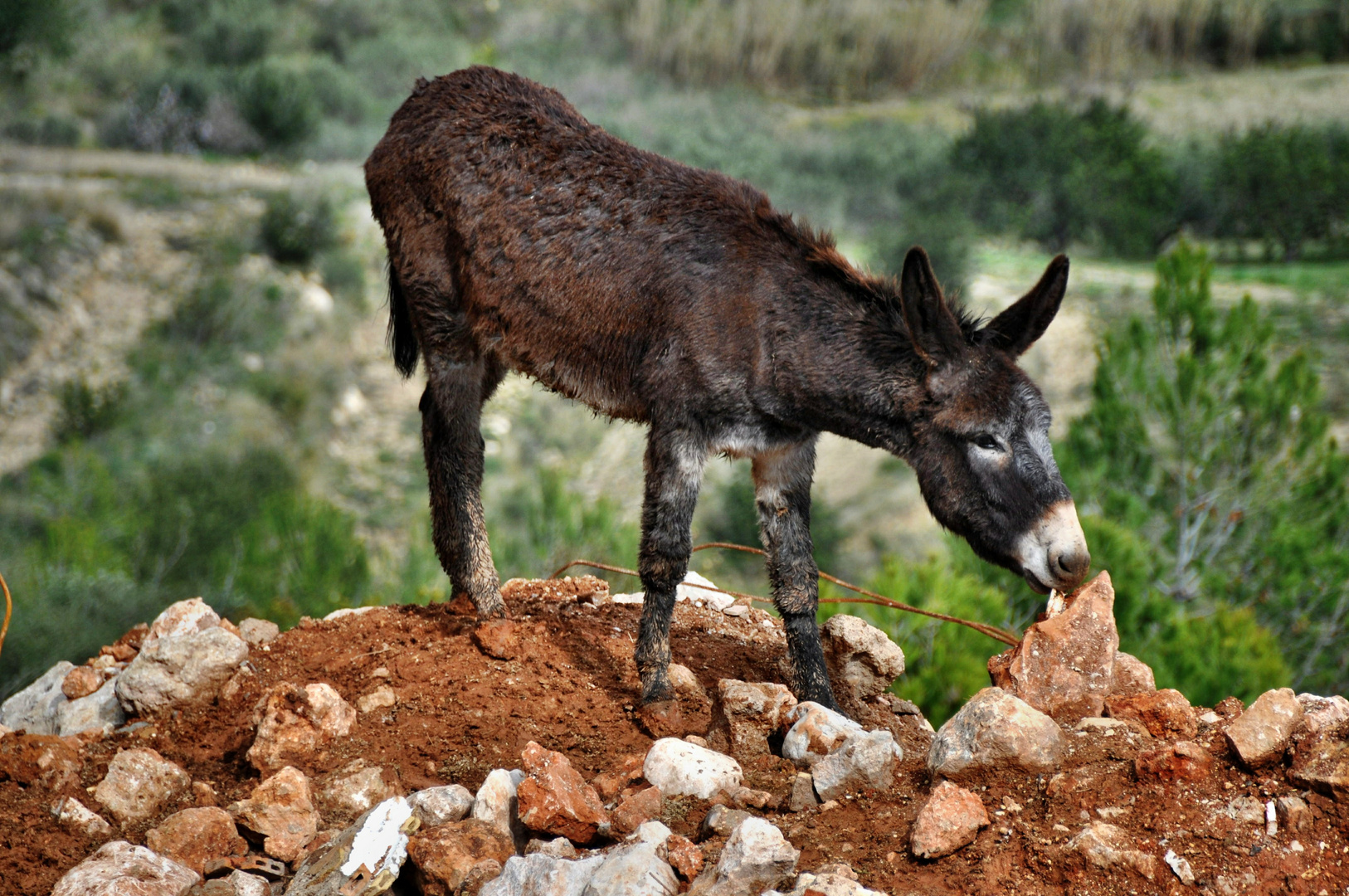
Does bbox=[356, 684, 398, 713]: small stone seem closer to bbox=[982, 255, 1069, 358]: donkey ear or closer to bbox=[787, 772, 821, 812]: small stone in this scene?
bbox=[787, 772, 821, 812]: small stone

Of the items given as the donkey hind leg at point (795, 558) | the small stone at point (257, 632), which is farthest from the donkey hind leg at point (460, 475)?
the donkey hind leg at point (795, 558)

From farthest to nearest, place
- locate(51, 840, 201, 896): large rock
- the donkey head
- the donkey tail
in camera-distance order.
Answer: the donkey tail, the donkey head, locate(51, 840, 201, 896): large rock

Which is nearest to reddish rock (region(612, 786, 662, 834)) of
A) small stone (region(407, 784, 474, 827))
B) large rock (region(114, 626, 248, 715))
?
small stone (region(407, 784, 474, 827))

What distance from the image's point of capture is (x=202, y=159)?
34906 mm

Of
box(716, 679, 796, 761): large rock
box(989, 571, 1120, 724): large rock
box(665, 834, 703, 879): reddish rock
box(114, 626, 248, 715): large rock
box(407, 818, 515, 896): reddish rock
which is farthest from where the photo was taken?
box(114, 626, 248, 715): large rock

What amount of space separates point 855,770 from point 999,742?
0.54 meters

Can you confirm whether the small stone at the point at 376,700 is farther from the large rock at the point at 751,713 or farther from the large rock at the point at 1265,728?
the large rock at the point at 1265,728

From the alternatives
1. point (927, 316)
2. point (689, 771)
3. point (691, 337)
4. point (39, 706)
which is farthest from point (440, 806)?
point (39, 706)

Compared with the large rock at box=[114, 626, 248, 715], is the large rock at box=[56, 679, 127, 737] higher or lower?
lower

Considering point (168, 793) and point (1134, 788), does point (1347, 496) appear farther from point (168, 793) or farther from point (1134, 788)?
point (168, 793)

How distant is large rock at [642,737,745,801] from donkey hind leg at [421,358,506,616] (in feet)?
6.44

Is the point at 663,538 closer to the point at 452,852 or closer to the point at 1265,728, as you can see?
the point at 452,852

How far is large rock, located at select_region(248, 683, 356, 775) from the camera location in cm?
472

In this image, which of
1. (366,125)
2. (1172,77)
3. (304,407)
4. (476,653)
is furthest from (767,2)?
(476,653)
